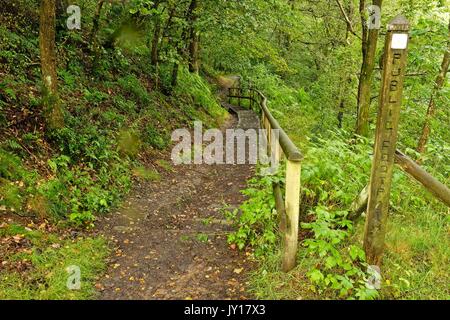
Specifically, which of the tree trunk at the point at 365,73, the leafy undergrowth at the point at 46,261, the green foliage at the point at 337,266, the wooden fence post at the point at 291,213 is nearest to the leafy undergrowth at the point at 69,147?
the leafy undergrowth at the point at 46,261

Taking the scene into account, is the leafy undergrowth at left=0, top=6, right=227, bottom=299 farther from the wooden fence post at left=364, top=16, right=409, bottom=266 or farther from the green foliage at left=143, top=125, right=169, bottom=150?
the wooden fence post at left=364, top=16, right=409, bottom=266

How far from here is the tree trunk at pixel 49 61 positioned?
22.1ft

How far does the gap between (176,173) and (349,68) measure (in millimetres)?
10370

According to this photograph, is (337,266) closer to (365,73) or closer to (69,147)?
(69,147)

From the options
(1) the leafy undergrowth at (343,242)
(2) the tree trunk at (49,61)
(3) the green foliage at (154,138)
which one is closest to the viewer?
(1) the leafy undergrowth at (343,242)

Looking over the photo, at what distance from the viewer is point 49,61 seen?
698 centimetres

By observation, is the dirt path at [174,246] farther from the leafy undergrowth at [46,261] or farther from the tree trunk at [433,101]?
the tree trunk at [433,101]

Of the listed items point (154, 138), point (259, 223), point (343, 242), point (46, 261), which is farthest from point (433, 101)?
point (46, 261)

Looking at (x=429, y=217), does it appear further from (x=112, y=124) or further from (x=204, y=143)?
(x=204, y=143)

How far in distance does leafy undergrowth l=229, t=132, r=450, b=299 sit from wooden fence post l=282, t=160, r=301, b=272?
0.11m

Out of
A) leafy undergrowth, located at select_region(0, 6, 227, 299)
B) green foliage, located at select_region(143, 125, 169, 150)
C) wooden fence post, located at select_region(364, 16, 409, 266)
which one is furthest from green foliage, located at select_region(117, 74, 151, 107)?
wooden fence post, located at select_region(364, 16, 409, 266)

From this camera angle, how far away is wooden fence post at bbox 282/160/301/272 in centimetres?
421

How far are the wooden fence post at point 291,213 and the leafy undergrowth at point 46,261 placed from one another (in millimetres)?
2285

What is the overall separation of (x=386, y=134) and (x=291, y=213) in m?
1.30
